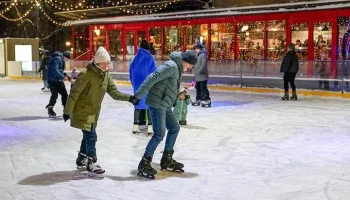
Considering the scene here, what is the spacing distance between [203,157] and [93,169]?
1.75 m

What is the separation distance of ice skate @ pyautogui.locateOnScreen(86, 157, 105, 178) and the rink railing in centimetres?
1148

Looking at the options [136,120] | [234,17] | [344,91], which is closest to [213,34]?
[234,17]

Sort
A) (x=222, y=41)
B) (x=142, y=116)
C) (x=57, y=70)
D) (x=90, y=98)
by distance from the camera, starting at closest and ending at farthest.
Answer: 1. (x=90, y=98)
2. (x=142, y=116)
3. (x=57, y=70)
4. (x=222, y=41)

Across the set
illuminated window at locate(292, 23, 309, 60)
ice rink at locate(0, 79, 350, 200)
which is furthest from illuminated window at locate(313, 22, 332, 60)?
ice rink at locate(0, 79, 350, 200)

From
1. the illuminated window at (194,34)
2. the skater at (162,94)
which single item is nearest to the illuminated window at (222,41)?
the illuminated window at (194,34)

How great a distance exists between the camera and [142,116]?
930 cm

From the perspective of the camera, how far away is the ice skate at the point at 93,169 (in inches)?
238

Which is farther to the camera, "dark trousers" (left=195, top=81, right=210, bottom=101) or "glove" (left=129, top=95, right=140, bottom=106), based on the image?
"dark trousers" (left=195, top=81, right=210, bottom=101)

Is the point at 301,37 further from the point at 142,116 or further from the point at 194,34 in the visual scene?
the point at 142,116

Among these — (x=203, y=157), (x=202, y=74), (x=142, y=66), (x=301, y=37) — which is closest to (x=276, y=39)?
(x=301, y=37)

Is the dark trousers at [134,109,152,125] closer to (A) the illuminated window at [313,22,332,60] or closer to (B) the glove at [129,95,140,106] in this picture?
(B) the glove at [129,95,140,106]

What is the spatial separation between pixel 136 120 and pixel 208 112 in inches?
136

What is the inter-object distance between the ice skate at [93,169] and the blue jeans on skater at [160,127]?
1.82ft

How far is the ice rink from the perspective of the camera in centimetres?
543
